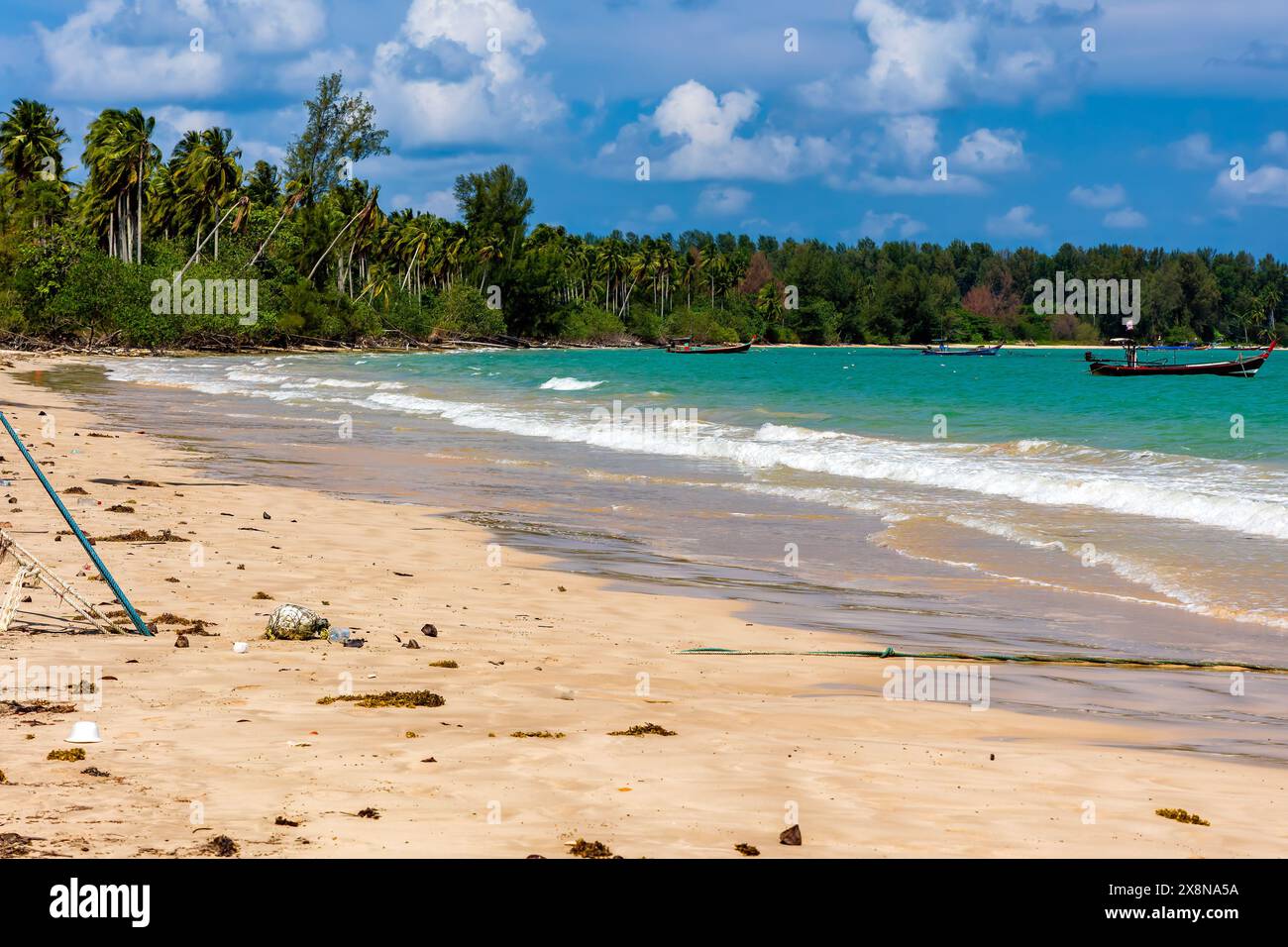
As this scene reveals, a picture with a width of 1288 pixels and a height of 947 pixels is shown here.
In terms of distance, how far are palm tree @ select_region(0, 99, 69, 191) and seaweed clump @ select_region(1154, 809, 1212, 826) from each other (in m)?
92.1

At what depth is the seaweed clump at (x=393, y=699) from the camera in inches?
282

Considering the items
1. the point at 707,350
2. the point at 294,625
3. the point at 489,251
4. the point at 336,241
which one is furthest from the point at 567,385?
the point at 489,251

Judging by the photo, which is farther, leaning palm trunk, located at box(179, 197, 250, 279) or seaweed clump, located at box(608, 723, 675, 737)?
leaning palm trunk, located at box(179, 197, 250, 279)

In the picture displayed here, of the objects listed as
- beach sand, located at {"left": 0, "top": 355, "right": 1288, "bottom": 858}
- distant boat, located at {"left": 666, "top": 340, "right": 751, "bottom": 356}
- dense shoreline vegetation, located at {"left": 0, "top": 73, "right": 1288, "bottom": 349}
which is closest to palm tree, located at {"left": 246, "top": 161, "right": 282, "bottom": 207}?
dense shoreline vegetation, located at {"left": 0, "top": 73, "right": 1288, "bottom": 349}

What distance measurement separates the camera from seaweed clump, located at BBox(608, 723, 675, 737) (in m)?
6.77

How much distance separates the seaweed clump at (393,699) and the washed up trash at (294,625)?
1575 mm

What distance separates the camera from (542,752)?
20.8 ft

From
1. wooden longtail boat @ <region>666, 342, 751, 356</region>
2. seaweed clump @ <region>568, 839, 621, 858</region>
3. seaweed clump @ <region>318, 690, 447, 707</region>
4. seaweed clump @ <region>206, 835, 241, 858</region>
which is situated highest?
wooden longtail boat @ <region>666, 342, 751, 356</region>

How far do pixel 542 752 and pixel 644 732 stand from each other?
71cm

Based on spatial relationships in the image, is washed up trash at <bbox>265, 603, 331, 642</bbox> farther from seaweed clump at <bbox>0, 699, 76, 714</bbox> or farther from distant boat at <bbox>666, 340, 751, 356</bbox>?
distant boat at <bbox>666, 340, 751, 356</bbox>

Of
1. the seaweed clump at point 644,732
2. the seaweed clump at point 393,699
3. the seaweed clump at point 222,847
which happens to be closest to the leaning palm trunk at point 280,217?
the seaweed clump at point 393,699

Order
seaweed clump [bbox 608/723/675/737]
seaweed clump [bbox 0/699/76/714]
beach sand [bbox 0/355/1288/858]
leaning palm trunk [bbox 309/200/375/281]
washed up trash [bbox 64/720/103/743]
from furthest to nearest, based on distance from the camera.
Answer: leaning palm trunk [bbox 309/200/375/281], seaweed clump [bbox 608/723/675/737], seaweed clump [bbox 0/699/76/714], washed up trash [bbox 64/720/103/743], beach sand [bbox 0/355/1288/858]

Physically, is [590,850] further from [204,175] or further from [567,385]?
[204,175]
